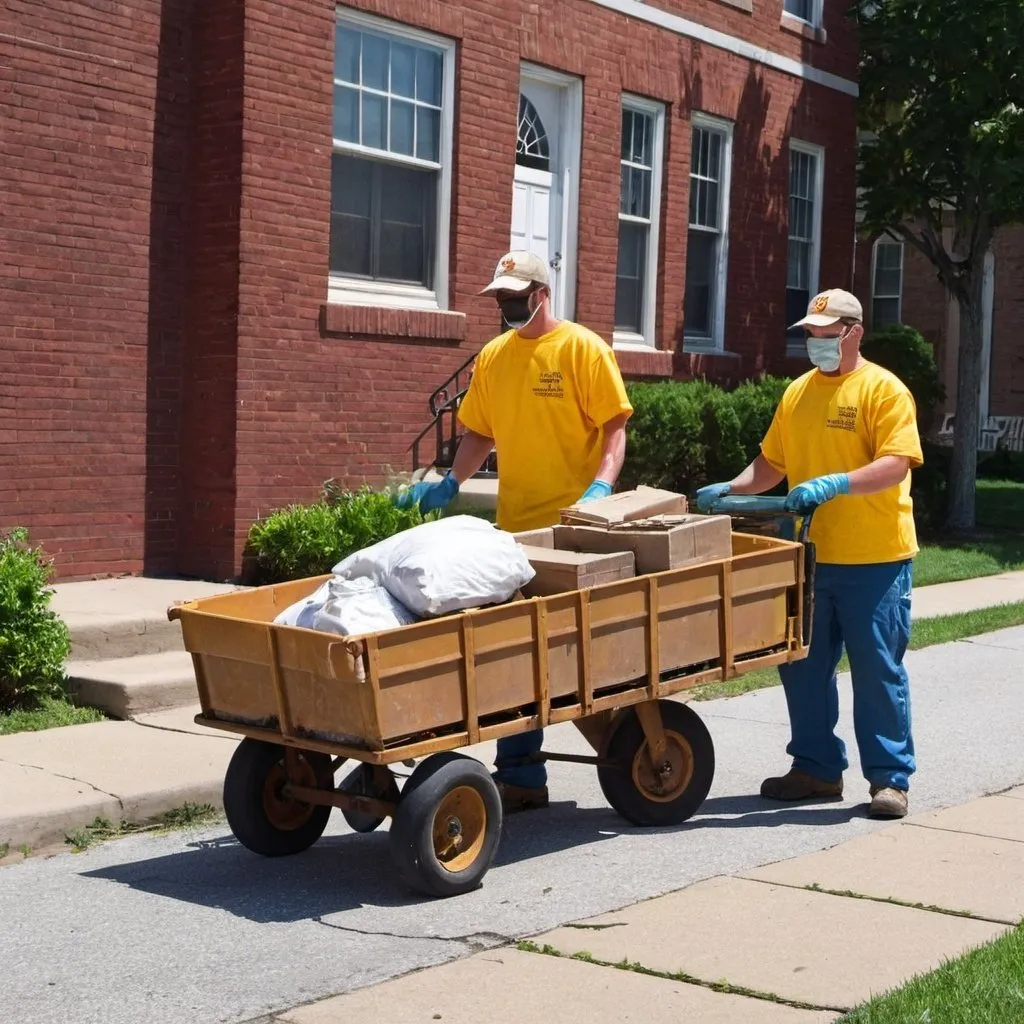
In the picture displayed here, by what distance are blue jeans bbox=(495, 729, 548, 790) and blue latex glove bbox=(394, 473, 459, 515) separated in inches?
38.9

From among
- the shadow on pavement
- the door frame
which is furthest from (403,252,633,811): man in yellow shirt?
the door frame

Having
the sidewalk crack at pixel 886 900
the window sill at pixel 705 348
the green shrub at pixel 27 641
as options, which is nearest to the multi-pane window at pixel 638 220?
the window sill at pixel 705 348

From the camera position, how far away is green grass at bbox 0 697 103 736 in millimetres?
8023

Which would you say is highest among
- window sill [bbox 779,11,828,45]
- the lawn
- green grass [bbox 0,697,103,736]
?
window sill [bbox 779,11,828,45]

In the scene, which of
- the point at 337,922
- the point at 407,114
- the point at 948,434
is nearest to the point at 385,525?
the point at 407,114

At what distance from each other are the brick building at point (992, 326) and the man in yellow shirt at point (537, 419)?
2086 cm

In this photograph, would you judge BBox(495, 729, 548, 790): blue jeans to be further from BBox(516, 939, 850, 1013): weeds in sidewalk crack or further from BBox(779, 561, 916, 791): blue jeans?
BBox(516, 939, 850, 1013): weeds in sidewalk crack

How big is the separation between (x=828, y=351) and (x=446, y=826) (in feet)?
8.51

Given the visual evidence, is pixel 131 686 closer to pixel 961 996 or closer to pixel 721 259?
pixel 961 996

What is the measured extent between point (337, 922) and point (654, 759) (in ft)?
5.36

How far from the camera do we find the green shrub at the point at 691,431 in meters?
13.8

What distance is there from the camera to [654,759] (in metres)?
6.58

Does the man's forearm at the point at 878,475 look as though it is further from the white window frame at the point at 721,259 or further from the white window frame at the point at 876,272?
the white window frame at the point at 876,272

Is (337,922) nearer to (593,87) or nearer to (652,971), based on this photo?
(652,971)
